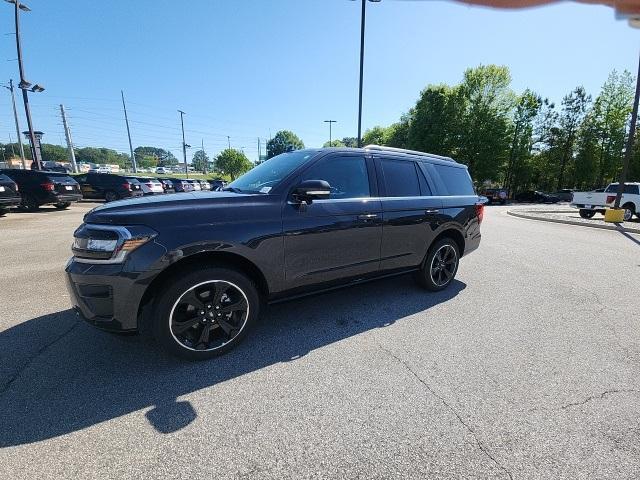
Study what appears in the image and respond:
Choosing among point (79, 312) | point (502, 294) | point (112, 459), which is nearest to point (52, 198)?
point (79, 312)

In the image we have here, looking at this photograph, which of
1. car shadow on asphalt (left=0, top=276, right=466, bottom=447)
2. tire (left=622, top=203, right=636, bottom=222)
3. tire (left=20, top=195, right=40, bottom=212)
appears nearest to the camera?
car shadow on asphalt (left=0, top=276, right=466, bottom=447)

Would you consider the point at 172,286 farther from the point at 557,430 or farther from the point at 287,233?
the point at 557,430

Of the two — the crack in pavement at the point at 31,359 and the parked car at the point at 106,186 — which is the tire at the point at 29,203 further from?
the crack in pavement at the point at 31,359

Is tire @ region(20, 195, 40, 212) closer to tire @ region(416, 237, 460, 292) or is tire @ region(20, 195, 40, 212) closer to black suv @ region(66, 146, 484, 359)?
black suv @ region(66, 146, 484, 359)

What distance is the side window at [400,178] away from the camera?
3932 mm

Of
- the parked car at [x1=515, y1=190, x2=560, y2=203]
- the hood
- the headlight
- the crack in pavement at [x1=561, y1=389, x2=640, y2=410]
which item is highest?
the hood

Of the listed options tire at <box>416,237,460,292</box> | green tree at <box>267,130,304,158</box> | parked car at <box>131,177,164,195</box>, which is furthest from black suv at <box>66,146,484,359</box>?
green tree at <box>267,130,304,158</box>

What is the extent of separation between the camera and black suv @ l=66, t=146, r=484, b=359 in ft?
8.25

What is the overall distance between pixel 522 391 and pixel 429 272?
216 cm

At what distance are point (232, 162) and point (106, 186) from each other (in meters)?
56.4

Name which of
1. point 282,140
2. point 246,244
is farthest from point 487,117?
point 282,140

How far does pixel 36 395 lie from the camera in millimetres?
2346

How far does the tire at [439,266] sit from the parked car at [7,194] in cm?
1322

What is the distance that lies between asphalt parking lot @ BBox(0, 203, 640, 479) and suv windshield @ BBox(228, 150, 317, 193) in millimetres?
1489
